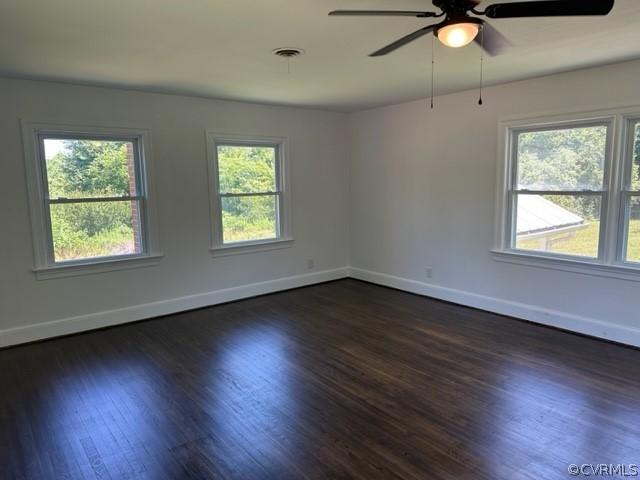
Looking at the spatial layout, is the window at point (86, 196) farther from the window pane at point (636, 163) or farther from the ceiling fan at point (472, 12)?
the window pane at point (636, 163)

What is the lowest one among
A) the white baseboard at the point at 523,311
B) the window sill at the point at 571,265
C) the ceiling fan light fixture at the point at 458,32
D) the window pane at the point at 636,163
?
the white baseboard at the point at 523,311

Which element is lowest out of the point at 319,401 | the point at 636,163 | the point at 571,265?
the point at 319,401

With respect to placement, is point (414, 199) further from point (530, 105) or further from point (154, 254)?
point (154, 254)

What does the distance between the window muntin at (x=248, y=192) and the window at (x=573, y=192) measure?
282cm

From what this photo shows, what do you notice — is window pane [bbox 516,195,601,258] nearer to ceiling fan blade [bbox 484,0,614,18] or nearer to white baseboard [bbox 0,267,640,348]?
white baseboard [bbox 0,267,640,348]

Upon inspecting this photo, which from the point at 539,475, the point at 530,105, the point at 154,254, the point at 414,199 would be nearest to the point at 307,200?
the point at 414,199

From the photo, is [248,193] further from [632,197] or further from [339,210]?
[632,197]

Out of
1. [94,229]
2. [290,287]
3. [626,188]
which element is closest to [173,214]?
[94,229]

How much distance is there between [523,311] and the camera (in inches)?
177

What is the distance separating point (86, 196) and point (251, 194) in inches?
74.4

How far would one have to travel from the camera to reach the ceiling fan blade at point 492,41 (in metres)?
2.68

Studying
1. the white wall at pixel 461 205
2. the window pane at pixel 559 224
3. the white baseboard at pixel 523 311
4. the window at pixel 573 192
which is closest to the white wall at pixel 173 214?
the white wall at pixel 461 205

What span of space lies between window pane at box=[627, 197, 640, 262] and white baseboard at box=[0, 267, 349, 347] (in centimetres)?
374

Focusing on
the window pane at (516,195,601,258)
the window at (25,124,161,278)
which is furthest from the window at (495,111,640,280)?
the window at (25,124,161,278)
